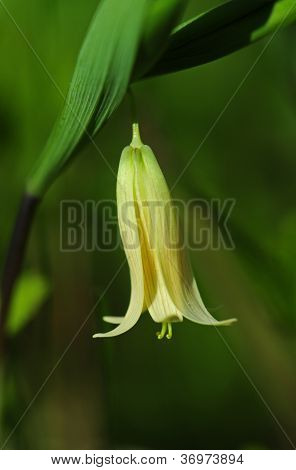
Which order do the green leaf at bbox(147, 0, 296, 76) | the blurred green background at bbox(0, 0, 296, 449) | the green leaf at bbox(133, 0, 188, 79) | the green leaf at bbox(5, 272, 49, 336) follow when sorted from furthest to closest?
the blurred green background at bbox(0, 0, 296, 449) → the green leaf at bbox(5, 272, 49, 336) → the green leaf at bbox(147, 0, 296, 76) → the green leaf at bbox(133, 0, 188, 79)

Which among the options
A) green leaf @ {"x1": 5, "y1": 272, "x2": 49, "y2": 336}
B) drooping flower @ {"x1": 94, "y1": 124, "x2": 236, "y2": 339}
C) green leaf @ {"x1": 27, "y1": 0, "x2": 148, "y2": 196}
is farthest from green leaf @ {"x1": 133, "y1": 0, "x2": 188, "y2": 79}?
green leaf @ {"x1": 5, "y1": 272, "x2": 49, "y2": 336}

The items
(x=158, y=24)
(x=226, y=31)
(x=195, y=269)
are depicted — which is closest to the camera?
(x=158, y=24)

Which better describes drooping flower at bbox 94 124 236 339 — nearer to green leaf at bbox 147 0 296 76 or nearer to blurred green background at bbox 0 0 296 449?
green leaf at bbox 147 0 296 76

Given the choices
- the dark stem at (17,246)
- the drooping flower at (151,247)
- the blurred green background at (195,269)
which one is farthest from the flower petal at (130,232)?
the blurred green background at (195,269)

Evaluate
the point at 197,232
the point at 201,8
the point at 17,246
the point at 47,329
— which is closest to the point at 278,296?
the point at 197,232

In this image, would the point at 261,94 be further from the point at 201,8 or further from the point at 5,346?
the point at 5,346

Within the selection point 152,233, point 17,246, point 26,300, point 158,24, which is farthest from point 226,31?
point 26,300

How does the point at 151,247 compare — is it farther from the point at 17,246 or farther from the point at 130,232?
the point at 17,246
